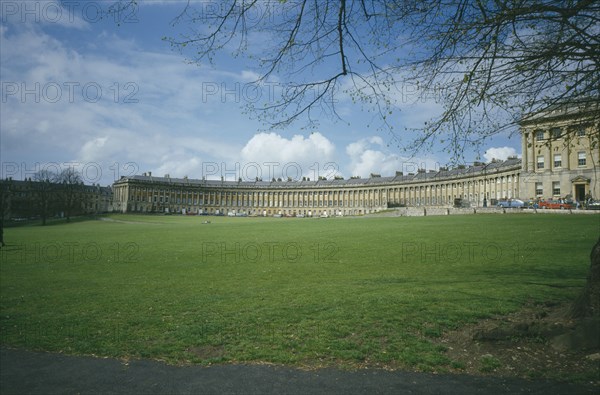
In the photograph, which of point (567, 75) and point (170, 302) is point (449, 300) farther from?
point (170, 302)

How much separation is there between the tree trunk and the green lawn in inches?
68.3

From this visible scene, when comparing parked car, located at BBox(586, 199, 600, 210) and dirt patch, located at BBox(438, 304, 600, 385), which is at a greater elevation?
parked car, located at BBox(586, 199, 600, 210)

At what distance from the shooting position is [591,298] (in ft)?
23.4

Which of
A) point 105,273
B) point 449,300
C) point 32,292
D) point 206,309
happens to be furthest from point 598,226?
point 32,292

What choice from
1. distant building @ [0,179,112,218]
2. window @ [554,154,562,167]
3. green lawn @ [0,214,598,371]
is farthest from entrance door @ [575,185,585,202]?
distant building @ [0,179,112,218]

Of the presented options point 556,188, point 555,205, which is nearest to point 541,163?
point 556,188

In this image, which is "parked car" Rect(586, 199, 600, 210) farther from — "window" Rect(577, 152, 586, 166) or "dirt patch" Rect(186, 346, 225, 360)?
"dirt patch" Rect(186, 346, 225, 360)

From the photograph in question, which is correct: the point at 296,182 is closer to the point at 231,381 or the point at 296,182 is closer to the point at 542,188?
the point at 542,188

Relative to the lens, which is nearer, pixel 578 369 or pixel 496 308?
pixel 578 369

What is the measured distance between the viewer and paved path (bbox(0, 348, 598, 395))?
555 cm

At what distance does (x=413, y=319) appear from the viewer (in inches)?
334

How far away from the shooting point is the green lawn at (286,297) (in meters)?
7.28

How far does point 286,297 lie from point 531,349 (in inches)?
250

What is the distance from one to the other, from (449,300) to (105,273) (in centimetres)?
1418
